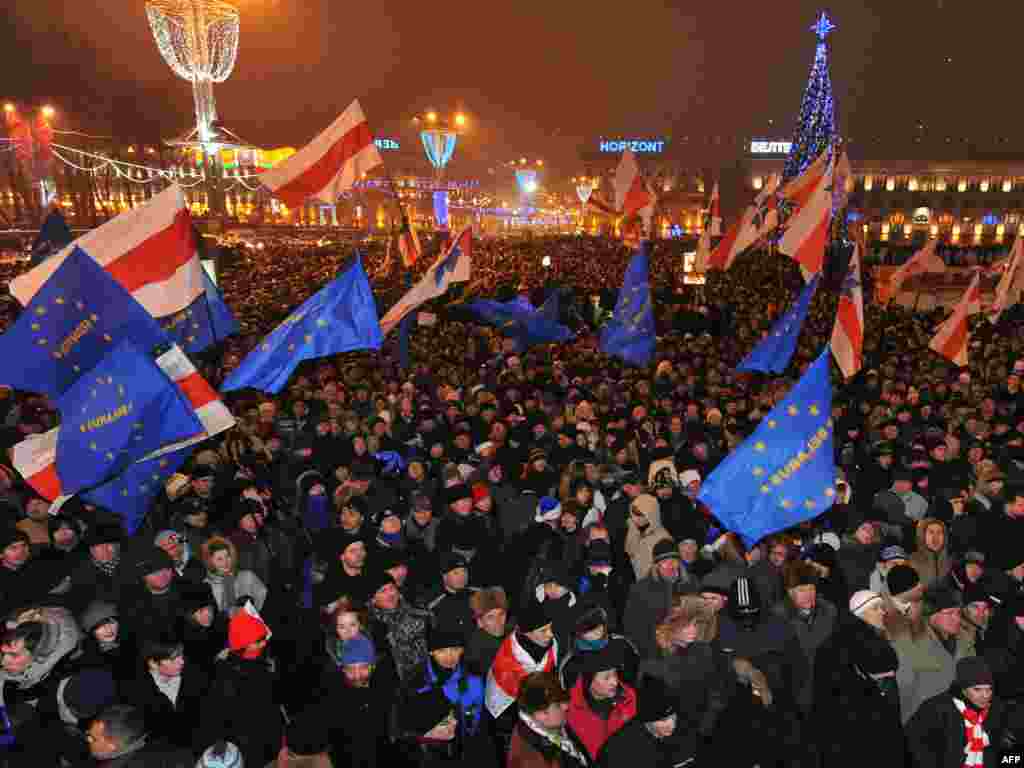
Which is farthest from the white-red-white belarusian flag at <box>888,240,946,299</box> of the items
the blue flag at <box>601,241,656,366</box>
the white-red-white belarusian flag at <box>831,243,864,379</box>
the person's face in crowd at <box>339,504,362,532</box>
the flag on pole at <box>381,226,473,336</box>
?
the person's face in crowd at <box>339,504,362,532</box>

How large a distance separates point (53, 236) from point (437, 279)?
544 cm

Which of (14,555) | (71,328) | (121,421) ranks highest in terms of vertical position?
(71,328)

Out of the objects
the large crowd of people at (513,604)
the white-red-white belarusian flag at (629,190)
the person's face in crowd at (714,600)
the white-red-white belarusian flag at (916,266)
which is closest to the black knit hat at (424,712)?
the large crowd of people at (513,604)

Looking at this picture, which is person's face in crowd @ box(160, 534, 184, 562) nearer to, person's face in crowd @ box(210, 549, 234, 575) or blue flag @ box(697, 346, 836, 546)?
person's face in crowd @ box(210, 549, 234, 575)

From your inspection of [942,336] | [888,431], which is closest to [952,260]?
[942,336]

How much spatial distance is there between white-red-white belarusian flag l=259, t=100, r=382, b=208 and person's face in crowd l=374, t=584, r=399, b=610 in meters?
6.27

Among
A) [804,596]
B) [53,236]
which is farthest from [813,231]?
[53,236]

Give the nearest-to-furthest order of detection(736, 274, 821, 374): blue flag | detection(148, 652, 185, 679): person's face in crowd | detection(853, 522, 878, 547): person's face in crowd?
detection(148, 652, 185, 679): person's face in crowd
detection(853, 522, 878, 547): person's face in crowd
detection(736, 274, 821, 374): blue flag

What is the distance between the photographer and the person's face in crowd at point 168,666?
3717 millimetres

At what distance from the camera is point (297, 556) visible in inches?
233

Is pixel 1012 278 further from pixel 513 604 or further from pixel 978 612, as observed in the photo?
pixel 513 604

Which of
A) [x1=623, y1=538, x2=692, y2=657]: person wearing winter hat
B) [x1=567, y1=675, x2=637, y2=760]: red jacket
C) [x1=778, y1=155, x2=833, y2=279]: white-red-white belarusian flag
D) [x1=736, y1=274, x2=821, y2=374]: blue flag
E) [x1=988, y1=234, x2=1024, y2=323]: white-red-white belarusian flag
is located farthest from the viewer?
[x1=988, y1=234, x2=1024, y2=323]: white-red-white belarusian flag

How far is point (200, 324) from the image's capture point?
7.94 m

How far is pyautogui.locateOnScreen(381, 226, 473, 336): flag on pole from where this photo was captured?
984cm
